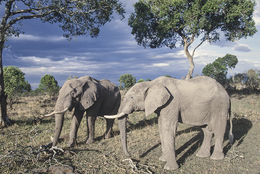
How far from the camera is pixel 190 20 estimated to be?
18469 millimetres

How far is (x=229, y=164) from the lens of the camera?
5.91m

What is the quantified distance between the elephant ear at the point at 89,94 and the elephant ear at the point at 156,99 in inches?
107

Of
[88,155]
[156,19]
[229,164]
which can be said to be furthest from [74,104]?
[156,19]

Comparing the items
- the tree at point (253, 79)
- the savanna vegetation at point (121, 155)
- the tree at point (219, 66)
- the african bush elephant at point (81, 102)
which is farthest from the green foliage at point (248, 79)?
the african bush elephant at point (81, 102)

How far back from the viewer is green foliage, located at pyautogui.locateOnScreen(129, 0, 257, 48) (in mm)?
18125

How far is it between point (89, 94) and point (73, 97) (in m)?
0.59

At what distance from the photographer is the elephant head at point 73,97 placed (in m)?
7.05

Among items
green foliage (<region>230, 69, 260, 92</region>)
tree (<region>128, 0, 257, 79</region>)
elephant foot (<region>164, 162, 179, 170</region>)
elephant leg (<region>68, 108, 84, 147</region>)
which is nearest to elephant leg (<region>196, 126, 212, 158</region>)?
elephant foot (<region>164, 162, 179, 170</region>)

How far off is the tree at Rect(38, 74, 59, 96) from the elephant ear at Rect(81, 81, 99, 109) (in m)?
23.5

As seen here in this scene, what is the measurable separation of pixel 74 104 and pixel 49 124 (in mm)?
5330

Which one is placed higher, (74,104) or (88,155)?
(74,104)

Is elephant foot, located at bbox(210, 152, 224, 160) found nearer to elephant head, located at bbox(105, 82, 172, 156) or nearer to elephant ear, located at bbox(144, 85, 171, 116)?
elephant head, located at bbox(105, 82, 172, 156)

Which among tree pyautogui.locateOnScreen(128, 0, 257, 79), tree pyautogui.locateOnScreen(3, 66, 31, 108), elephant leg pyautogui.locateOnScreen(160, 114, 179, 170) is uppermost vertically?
tree pyautogui.locateOnScreen(128, 0, 257, 79)

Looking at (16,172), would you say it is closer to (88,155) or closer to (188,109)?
(88,155)
